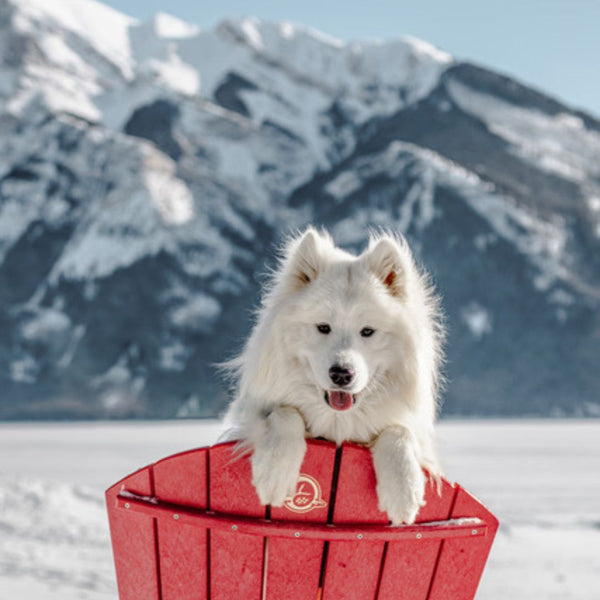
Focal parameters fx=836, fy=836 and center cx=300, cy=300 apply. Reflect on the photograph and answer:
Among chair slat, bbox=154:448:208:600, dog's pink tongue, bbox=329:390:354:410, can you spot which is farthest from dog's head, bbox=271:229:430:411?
chair slat, bbox=154:448:208:600

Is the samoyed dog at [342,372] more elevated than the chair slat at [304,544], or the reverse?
the samoyed dog at [342,372]

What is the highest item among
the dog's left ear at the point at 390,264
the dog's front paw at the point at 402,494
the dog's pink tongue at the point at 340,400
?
the dog's left ear at the point at 390,264

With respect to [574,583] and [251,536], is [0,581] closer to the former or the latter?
[251,536]

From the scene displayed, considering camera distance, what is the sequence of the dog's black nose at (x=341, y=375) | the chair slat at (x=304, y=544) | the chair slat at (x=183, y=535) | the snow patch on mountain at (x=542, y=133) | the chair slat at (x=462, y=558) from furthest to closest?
the snow patch on mountain at (x=542, y=133) < the chair slat at (x=462, y=558) < the chair slat at (x=183, y=535) < the chair slat at (x=304, y=544) < the dog's black nose at (x=341, y=375)

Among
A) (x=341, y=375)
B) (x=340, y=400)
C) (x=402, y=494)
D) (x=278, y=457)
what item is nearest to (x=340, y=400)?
(x=340, y=400)

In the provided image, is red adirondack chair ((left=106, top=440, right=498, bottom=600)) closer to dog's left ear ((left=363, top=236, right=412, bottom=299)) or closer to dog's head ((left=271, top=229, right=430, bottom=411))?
dog's head ((left=271, top=229, right=430, bottom=411))

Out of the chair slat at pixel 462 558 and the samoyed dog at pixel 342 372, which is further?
the chair slat at pixel 462 558

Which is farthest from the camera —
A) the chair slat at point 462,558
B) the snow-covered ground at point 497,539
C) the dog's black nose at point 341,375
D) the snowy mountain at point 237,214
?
the snowy mountain at point 237,214

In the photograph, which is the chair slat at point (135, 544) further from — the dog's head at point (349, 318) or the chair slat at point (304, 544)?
the dog's head at point (349, 318)

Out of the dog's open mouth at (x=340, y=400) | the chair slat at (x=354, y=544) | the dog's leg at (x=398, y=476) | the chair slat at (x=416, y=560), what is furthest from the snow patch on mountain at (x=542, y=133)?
the dog's open mouth at (x=340, y=400)

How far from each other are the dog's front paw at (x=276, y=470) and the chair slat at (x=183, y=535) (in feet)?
0.98

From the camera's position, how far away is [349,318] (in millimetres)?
3234

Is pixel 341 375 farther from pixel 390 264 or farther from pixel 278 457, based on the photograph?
pixel 390 264

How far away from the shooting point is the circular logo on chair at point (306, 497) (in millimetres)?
3330
